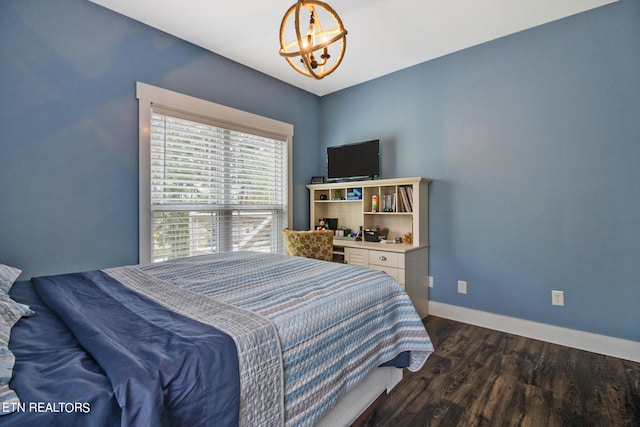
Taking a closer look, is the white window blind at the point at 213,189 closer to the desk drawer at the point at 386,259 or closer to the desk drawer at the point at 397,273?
the desk drawer at the point at 386,259

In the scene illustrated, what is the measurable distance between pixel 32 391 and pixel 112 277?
1.11 meters

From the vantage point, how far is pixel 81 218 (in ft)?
7.39

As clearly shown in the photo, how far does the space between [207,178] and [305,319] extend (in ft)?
7.44

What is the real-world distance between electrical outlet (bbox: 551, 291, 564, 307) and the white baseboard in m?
0.20

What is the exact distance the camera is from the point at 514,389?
6.24ft

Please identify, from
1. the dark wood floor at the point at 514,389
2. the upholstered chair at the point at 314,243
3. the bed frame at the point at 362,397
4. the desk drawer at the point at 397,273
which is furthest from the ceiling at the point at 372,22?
the dark wood floor at the point at 514,389

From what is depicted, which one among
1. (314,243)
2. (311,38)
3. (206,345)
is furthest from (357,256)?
(206,345)

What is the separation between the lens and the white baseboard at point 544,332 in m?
2.28

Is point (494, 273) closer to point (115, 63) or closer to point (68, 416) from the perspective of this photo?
point (68, 416)

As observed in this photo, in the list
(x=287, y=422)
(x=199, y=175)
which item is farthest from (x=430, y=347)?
(x=199, y=175)

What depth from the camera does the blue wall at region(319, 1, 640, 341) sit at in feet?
7.49

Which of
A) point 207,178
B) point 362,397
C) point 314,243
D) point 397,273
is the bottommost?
point 362,397

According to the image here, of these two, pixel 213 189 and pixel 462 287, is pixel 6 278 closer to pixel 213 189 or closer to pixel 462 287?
pixel 213 189

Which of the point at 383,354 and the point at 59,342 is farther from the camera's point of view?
the point at 383,354
